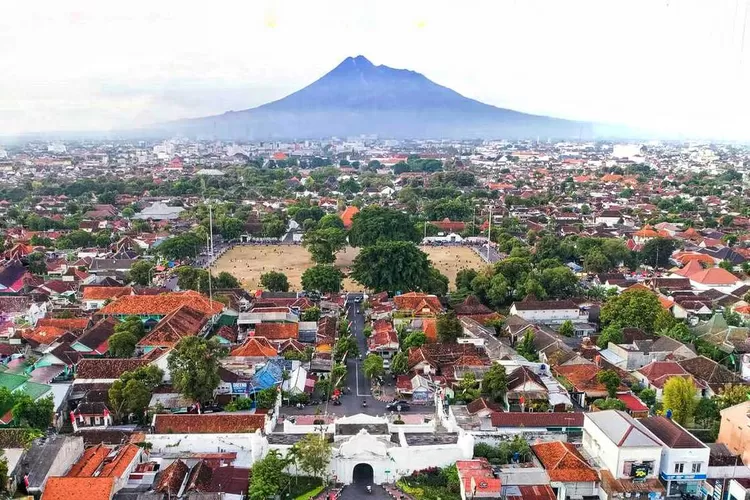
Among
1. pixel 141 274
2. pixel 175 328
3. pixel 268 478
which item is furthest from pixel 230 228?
pixel 268 478

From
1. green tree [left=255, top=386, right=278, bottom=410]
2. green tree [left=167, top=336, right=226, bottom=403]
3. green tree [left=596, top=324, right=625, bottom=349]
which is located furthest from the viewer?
green tree [left=596, top=324, right=625, bottom=349]

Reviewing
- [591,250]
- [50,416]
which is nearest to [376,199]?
[591,250]

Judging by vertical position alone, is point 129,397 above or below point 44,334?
above

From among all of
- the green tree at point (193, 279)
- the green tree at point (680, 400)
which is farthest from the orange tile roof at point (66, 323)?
the green tree at point (680, 400)

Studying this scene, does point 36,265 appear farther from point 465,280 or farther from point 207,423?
point 465,280

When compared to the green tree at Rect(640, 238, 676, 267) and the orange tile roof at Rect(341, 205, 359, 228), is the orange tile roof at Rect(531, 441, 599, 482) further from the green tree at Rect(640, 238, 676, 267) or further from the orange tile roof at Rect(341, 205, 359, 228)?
the orange tile roof at Rect(341, 205, 359, 228)

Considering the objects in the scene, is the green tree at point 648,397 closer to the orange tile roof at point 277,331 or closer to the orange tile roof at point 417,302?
the orange tile roof at point 417,302

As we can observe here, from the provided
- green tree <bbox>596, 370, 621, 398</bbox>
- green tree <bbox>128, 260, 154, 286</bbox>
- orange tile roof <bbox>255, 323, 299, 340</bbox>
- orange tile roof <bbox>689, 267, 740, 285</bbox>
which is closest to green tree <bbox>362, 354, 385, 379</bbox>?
orange tile roof <bbox>255, 323, 299, 340</bbox>

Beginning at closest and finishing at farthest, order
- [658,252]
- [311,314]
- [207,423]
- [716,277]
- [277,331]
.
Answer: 1. [207,423]
2. [277,331]
3. [311,314]
4. [716,277]
5. [658,252]
